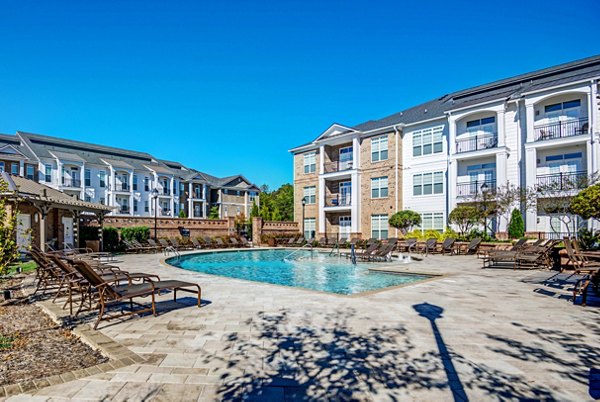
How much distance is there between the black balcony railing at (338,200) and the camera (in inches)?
1170

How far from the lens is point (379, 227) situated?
88.9 ft

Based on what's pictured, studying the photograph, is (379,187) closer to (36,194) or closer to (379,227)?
(379,227)

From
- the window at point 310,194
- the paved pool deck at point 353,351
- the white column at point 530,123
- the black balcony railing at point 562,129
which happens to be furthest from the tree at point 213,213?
the paved pool deck at point 353,351

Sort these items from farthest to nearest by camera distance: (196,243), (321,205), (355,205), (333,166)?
1. (333,166)
2. (321,205)
3. (355,205)
4. (196,243)

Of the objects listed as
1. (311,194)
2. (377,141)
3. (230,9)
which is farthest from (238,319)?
(311,194)

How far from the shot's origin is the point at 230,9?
1395cm

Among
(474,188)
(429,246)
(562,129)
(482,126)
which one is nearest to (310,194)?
(429,246)

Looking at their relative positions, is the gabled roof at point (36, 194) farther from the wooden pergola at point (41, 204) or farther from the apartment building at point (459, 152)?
the apartment building at point (459, 152)

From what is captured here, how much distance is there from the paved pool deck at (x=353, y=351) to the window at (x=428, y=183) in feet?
61.2

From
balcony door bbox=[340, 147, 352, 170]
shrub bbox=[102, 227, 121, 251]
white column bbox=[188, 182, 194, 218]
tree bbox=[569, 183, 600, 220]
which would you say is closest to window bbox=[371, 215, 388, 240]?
balcony door bbox=[340, 147, 352, 170]

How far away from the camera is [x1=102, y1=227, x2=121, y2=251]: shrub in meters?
21.9

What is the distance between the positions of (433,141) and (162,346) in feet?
80.2

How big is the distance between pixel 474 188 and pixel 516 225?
4053mm

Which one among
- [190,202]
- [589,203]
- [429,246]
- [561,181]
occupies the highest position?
[561,181]
